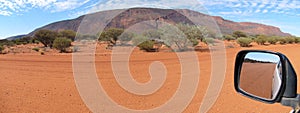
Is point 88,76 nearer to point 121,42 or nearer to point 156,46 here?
point 156,46

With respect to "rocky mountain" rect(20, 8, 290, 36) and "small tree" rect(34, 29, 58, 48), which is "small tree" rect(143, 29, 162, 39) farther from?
"small tree" rect(34, 29, 58, 48)

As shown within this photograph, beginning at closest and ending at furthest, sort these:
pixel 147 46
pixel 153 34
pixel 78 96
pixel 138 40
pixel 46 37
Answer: pixel 78 96 → pixel 147 46 → pixel 138 40 → pixel 153 34 → pixel 46 37

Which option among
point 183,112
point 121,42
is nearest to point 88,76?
point 183,112

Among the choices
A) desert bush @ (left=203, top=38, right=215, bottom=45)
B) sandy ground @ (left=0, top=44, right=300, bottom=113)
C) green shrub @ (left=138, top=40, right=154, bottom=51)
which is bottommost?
sandy ground @ (left=0, top=44, right=300, bottom=113)

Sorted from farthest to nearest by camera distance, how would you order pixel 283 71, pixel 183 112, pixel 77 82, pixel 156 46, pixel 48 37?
1. pixel 48 37
2. pixel 156 46
3. pixel 77 82
4. pixel 183 112
5. pixel 283 71

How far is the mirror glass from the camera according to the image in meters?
2.18

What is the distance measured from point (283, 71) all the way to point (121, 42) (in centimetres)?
3324

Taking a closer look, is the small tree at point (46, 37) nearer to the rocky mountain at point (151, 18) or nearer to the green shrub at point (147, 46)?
the rocky mountain at point (151, 18)

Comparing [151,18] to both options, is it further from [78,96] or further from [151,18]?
[78,96]

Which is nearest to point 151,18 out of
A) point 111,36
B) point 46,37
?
point 46,37

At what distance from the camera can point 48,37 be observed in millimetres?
38594

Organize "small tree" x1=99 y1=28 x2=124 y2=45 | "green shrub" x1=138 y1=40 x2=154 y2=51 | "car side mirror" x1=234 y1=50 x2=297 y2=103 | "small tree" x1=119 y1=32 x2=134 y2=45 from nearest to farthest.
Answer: "car side mirror" x1=234 y1=50 x2=297 y2=103 < "green shrub" x1=138 y1=40 x2=154 y2=51 < "small tree" x1=119 y1=32 x2=134 y2=45 < "small tree" x1=99 y1=28 x2=124 y2=45

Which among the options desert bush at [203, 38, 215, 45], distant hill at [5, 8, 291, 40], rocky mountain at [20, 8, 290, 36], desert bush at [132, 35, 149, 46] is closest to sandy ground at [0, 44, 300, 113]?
rocky mountain at [20, 8, 290, 36]

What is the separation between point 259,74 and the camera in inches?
98.5
